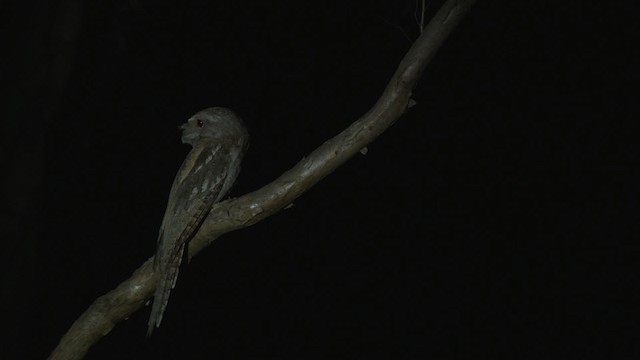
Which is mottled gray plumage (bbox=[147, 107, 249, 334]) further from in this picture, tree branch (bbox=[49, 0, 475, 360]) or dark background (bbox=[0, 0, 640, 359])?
dark background (bbox=[0, 0, 640, 359])

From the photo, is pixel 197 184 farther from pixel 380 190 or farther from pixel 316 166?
pixel 380 190

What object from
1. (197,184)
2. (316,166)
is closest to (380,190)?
(197,184)

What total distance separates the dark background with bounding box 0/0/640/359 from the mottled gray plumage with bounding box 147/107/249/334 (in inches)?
45.1

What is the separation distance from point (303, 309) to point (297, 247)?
0.42 meters

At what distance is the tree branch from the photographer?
87.7 inches

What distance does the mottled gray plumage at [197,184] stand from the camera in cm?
242

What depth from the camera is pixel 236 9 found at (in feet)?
14.1

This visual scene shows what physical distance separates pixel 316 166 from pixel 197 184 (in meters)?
0.64

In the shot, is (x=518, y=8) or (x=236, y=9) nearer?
(x=518, y=8)

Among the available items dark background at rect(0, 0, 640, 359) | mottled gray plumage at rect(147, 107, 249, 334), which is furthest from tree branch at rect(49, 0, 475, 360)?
dark background at rect(0, 0, 640, 359)

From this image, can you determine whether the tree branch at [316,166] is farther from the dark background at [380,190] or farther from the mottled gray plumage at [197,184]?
the dark background at [380,190]

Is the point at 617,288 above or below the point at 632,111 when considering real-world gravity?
below

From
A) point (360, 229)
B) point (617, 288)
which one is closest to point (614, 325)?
point (617, 288)

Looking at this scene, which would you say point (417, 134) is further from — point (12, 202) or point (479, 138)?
point (12, 202)
